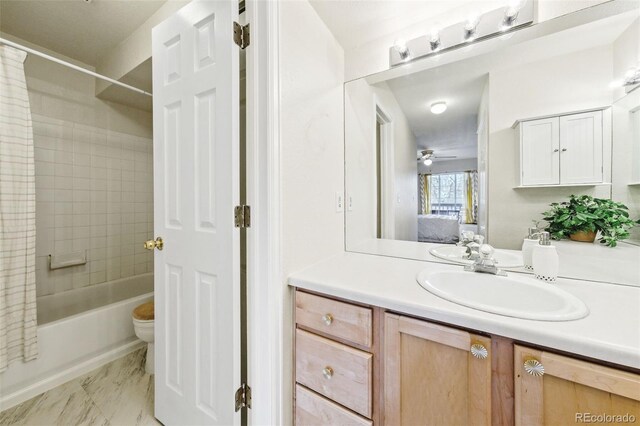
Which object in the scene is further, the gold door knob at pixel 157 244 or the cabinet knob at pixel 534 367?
the gold door knob at pixel 157 244

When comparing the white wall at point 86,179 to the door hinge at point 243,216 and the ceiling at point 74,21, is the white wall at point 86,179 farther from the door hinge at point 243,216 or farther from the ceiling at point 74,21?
the door hinge at point 243,216

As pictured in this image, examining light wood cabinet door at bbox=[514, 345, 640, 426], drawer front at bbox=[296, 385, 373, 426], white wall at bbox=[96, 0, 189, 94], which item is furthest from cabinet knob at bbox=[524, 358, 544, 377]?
white wall at bbox=[96, 0, 189, 94]

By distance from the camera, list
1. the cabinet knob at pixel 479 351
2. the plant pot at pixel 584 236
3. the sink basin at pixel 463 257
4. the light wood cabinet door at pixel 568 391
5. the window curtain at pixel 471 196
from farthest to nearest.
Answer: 1. the window curtain at pixel 471 196
2. the sink basin at pixel 463 257
3. the plant pot at pixel 584 236
4. the cabinet knob at pixel 479 351
5. the light wood cabinet door at pixel 568 391

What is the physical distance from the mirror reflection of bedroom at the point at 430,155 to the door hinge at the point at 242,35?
2.48 ft

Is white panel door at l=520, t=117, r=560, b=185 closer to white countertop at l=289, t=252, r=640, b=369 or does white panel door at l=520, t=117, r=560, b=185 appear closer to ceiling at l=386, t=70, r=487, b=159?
ceiling at l=386, t=70, r=487, b=159

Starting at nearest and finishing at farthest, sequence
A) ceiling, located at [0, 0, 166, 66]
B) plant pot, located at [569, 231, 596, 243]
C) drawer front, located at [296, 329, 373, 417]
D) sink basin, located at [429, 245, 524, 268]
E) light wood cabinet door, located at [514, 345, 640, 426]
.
→ light wood cabinet door, located at [514, 345, 640, 426] < drawer front, located at [296, 329, 373, 417] < plant pot, located at [569, 231, 596, 243] < sink basin, located at [429, 245, 524, 268] < ceiling, located at [0, 0, 166, 66]

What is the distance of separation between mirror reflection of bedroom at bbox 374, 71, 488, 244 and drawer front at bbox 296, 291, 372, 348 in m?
0.63

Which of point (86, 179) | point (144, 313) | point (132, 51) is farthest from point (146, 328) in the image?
point (132, 51)

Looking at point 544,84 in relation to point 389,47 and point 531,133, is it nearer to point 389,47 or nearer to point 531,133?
point 531,133

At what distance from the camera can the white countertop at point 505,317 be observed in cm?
56

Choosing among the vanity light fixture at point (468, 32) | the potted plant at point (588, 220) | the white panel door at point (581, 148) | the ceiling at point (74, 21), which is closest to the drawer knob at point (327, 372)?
the potted plant at point (588, 220)

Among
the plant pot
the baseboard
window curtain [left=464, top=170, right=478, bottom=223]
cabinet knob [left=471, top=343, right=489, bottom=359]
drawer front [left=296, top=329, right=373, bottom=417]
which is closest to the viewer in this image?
cabinet knob [left=471, top=343, right=489, bottom=359]

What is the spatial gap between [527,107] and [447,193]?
0.47 meters

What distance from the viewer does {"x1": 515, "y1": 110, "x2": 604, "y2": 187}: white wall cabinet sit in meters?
0.93
